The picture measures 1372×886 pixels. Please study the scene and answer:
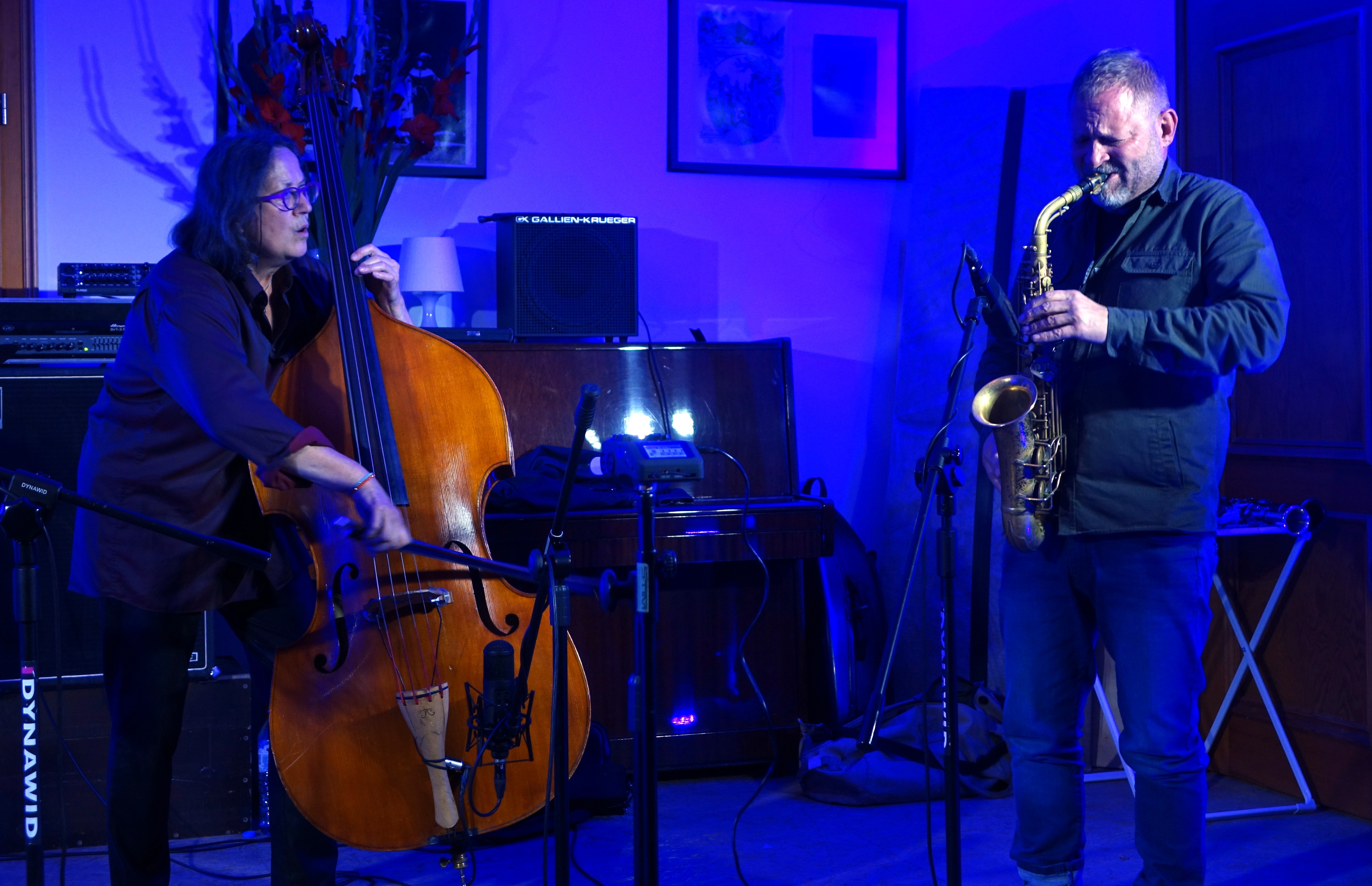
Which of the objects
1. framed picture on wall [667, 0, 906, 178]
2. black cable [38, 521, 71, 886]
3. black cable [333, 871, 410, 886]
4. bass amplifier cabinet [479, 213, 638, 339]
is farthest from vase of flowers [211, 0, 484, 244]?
black cable [333, 871, 410, 886]

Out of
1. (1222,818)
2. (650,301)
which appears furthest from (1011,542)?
(650,301)

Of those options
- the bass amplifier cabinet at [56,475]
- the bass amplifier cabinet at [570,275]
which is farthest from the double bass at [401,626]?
the bass amplifier cabinet at [570,275]

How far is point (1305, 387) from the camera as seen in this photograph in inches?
127

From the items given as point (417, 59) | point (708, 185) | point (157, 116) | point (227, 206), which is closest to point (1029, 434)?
point (227, 206)

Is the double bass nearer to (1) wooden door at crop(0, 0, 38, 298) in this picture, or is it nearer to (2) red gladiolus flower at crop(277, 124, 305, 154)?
(2) red gladiolus flower at crop(277, 124, 305, 154)

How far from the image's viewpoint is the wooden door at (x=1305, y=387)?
3.06 metres

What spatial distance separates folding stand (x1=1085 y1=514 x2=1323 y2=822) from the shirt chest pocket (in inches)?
43.7

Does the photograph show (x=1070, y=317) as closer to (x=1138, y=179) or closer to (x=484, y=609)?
(x=1138, y=179)

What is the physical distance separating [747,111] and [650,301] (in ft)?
2.48

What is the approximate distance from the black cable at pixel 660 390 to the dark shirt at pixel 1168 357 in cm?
162

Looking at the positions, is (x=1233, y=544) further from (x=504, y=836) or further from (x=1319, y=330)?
(x=504, y=836)

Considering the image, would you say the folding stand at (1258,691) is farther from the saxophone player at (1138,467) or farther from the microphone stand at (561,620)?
the microphone stand at (561,620)

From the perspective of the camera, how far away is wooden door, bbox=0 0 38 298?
342cm

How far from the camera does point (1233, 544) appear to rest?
3426mm
